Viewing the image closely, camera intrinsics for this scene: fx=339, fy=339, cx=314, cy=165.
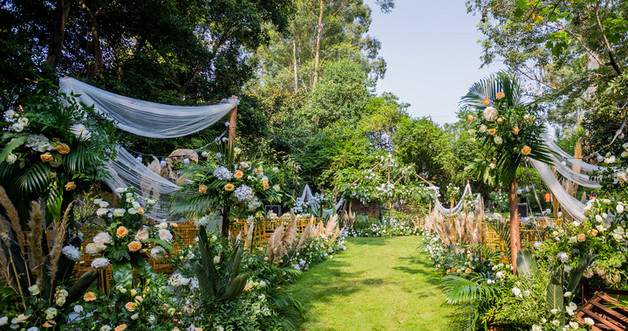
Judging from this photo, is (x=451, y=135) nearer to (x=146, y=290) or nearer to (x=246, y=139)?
(x=246, y=139)

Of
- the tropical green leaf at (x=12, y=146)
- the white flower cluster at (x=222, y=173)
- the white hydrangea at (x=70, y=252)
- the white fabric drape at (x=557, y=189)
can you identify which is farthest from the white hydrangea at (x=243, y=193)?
the white fabric drape at (x=557, y=189)

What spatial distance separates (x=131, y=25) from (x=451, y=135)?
1244 centimetres

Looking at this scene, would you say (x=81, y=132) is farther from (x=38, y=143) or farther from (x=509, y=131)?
(x=509, y=131)

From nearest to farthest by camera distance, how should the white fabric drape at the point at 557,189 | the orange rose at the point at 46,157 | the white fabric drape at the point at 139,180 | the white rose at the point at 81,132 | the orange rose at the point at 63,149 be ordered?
1. the orange rose at the point at 46,157
2. the orange rose at the point at 63,149
3. the white rose at the point at 81,132
4. the white fabric drape at the point at 557,189
5. the white fabric drape at the point at 139,180

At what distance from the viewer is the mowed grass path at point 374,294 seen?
4.15m

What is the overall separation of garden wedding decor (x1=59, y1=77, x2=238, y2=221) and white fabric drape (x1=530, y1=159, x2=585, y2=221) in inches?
156

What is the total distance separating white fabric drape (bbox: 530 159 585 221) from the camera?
426 cm

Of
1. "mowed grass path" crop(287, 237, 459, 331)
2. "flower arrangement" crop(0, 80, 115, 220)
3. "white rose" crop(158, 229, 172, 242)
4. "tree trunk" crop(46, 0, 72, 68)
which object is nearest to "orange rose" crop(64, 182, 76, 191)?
"flower arrangement" crop(0, 80, 115, 220)

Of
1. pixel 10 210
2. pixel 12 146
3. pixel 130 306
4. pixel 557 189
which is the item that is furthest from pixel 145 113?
pixel 557 189

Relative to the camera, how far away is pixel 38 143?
2814 mm

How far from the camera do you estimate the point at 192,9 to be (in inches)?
388

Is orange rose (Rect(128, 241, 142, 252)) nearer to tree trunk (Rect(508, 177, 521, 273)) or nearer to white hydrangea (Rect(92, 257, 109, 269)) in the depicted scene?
white hydrangea (Rect(92, 257, 109, 269))

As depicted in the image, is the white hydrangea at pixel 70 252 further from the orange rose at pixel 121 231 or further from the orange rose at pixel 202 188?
the orange rose at pixel 202 188

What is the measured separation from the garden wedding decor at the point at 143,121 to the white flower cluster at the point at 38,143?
5.64 ft
